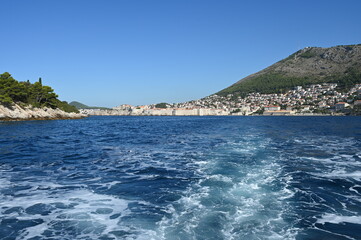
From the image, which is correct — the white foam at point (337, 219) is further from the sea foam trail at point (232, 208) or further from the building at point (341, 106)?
the building at point (341, 106)

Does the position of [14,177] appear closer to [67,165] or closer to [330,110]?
[67,165]

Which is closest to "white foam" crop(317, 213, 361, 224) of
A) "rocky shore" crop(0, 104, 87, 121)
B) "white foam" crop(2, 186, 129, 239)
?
"white foam" crop(2, 186, 129, 239)

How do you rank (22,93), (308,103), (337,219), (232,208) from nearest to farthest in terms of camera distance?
1. (337,219)
2. (232,208)
3. (22,93)
4. (308,103)

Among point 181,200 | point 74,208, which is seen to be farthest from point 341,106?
point 74,208

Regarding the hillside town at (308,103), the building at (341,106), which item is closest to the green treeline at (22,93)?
the hillside town at (308,103)

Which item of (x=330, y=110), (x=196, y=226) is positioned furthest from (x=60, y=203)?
(x=330, y=110)

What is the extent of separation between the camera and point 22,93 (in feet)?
202

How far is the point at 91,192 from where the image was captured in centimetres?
784

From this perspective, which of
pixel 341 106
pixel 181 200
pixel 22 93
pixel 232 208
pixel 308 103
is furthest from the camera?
pixel 308 103

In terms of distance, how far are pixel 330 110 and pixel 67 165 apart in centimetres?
14833

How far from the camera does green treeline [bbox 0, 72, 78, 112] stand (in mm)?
57094

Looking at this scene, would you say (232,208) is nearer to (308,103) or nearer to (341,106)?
(341,106)

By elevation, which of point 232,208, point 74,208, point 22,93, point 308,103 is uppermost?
point 22,93

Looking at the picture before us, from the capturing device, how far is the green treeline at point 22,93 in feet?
187
